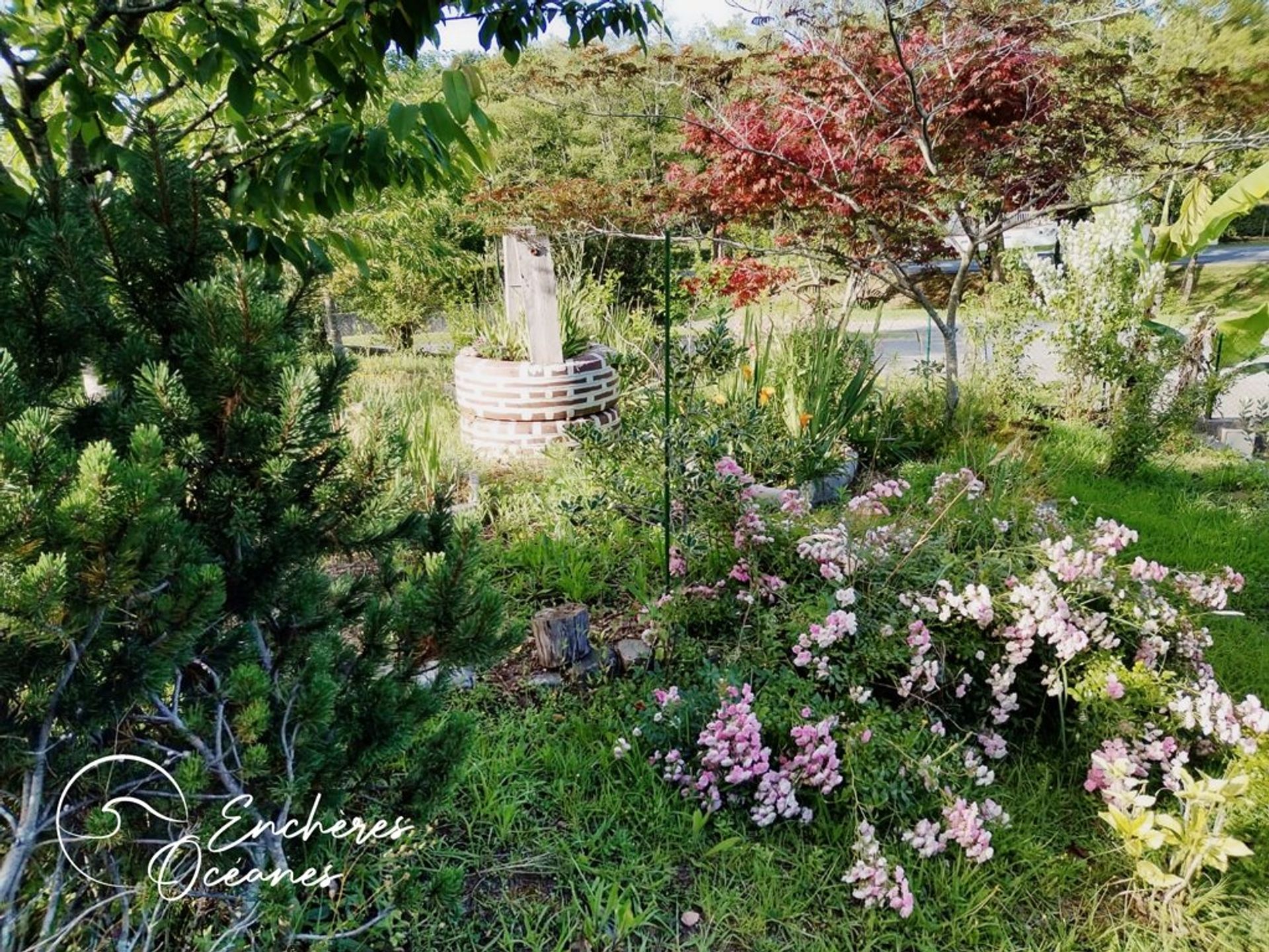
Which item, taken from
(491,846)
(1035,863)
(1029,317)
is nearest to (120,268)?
(491,846)

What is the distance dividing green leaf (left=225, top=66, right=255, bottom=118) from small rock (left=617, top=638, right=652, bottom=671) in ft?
6.37

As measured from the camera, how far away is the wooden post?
17.0 ft

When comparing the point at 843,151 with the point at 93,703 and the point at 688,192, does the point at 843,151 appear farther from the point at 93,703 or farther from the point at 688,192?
the point at 93,703

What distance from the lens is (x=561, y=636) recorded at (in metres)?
2.68

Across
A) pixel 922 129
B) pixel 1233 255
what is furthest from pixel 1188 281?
pixel 922 129

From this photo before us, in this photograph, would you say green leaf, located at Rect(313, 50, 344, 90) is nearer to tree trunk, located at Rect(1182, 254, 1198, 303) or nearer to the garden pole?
the garden pole

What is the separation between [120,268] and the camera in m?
1.10

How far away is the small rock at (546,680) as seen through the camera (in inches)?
105

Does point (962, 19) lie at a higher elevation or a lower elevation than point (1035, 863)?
higher

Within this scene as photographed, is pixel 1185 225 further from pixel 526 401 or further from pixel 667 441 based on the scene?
pixel 667 441

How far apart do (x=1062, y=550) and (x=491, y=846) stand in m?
1.92

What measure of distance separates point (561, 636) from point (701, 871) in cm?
92

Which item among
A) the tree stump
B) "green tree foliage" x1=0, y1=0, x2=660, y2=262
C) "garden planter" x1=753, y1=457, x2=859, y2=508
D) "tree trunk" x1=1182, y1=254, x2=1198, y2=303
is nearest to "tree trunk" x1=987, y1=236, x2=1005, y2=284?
"tree trunk" x1=1182, y1=254, x2=1198, y2=303

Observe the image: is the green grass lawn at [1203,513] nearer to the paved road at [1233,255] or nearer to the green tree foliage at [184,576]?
the green tree foliage at [184,576]
